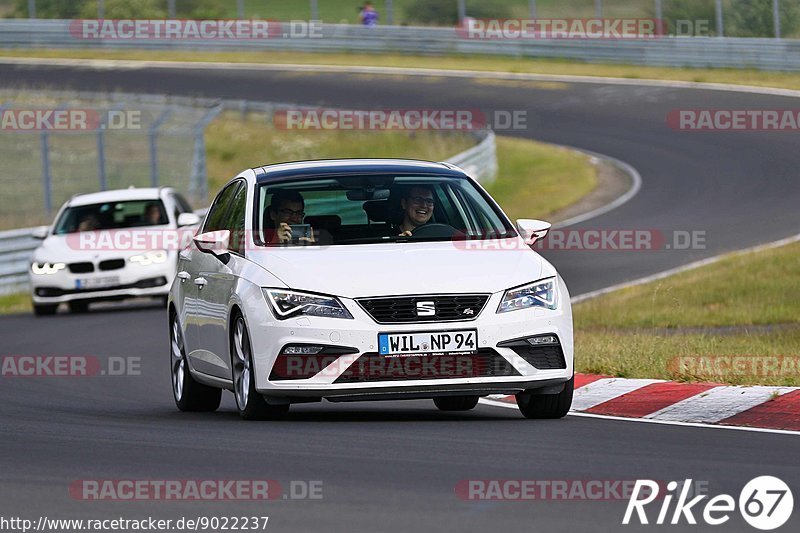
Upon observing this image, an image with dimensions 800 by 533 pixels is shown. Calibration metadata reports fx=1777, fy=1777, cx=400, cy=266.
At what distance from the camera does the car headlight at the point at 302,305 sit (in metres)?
9.55

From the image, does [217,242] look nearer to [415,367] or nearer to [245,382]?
[245,382]

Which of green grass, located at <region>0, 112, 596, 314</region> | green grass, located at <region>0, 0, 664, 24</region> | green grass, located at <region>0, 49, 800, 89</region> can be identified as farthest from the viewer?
green grass, located at <region>0, 0, 664, 24</region>

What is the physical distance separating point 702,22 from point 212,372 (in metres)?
37.7

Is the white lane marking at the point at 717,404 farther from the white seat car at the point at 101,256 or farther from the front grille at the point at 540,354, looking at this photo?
the white seat car at the point at 101,256

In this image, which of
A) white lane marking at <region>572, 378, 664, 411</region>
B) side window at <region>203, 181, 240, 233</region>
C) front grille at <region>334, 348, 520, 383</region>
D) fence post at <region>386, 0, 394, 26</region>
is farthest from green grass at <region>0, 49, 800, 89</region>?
front grille at <region>334, 348, 520, 383</region>

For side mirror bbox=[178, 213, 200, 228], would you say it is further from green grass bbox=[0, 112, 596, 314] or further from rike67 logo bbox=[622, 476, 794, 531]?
green grass bbox=[0, 112, 596, 314]

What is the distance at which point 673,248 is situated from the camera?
2492 cm

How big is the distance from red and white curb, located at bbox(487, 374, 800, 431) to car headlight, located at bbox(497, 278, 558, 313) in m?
0.90

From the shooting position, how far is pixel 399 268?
31.8 feet

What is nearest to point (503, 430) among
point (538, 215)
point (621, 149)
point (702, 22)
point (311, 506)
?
point (311, 506)

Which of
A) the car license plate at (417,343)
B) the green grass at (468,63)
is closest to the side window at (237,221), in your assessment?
the car license plate at (417,343)

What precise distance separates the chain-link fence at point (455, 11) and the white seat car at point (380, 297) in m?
34.9

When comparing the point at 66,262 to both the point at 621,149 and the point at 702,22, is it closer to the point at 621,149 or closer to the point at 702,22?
the point at 621,149

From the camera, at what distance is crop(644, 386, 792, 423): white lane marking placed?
986 centimetres
